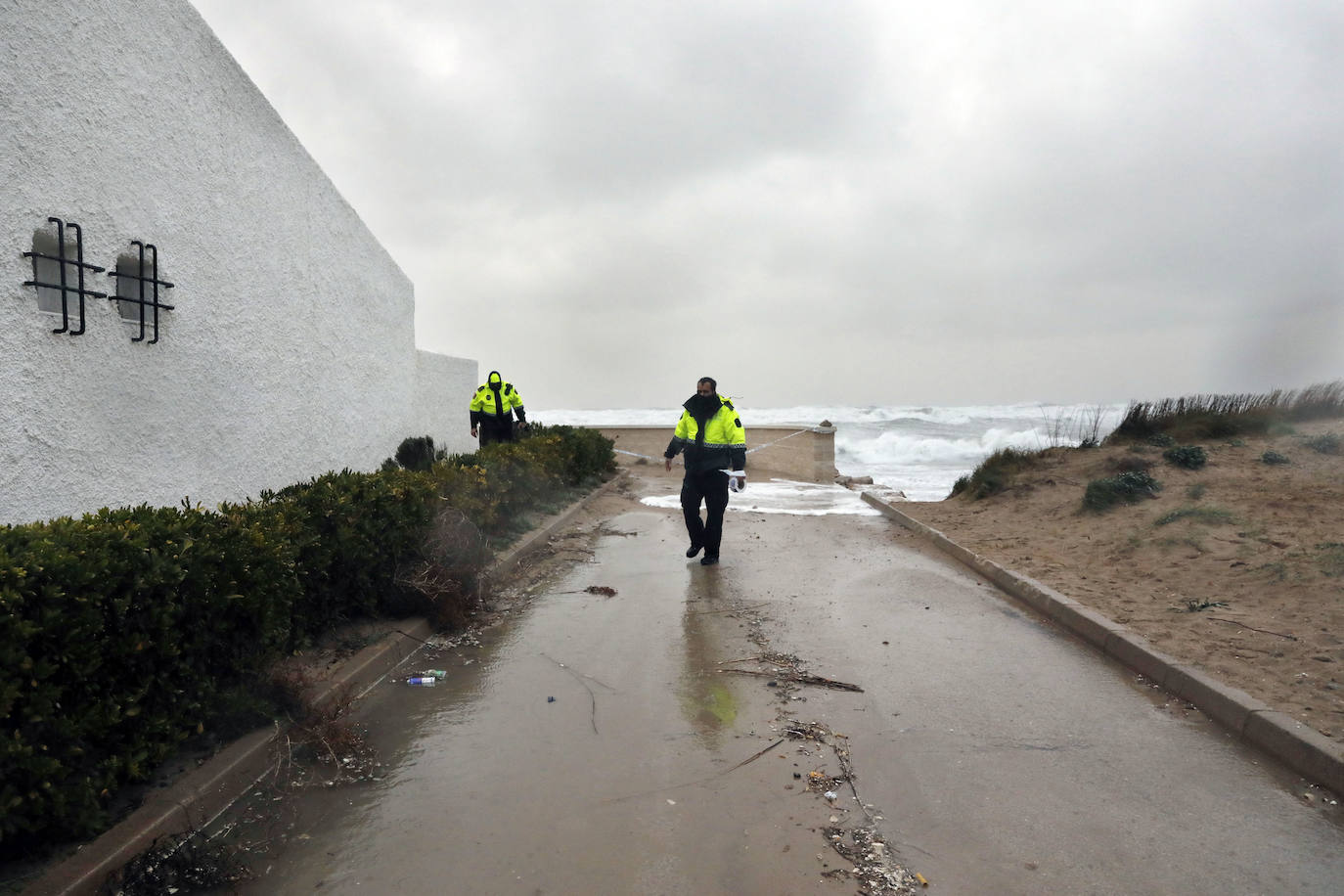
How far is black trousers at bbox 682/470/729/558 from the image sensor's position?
8.99m

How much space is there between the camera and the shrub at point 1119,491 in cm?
1065

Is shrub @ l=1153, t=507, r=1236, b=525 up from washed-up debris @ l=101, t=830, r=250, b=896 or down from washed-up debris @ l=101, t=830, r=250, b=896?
up

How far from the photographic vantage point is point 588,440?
17578 millimetres

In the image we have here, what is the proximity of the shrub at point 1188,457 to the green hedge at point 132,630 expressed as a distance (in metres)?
11.1

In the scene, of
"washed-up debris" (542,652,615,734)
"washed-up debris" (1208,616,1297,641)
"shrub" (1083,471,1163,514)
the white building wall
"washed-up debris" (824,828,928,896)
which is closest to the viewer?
"washed-up debris" (824,828,928,896)

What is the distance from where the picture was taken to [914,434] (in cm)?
4625

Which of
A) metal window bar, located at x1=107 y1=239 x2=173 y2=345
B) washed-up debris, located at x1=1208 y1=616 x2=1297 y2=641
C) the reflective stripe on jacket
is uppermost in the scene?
metal window bar, located at x1=107 y1=239 x2=173 y2=345

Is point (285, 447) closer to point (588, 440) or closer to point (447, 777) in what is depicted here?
point (447, 777)

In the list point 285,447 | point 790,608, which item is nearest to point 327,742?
point 790,608

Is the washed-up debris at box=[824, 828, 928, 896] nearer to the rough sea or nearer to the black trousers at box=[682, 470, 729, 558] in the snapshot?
the black trousers at box=[682, 470, 729, 558]

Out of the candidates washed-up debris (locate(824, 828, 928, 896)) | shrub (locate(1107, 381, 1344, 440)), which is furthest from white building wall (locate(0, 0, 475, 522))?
shrub (locate(1107, 381, 1344, 440))

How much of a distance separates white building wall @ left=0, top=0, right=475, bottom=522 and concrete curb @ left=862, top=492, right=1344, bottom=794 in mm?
6851

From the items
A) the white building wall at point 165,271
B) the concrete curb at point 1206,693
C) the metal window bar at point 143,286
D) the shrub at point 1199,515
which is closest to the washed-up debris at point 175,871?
the white building wall at point 165,271

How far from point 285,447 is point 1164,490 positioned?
1029cm
